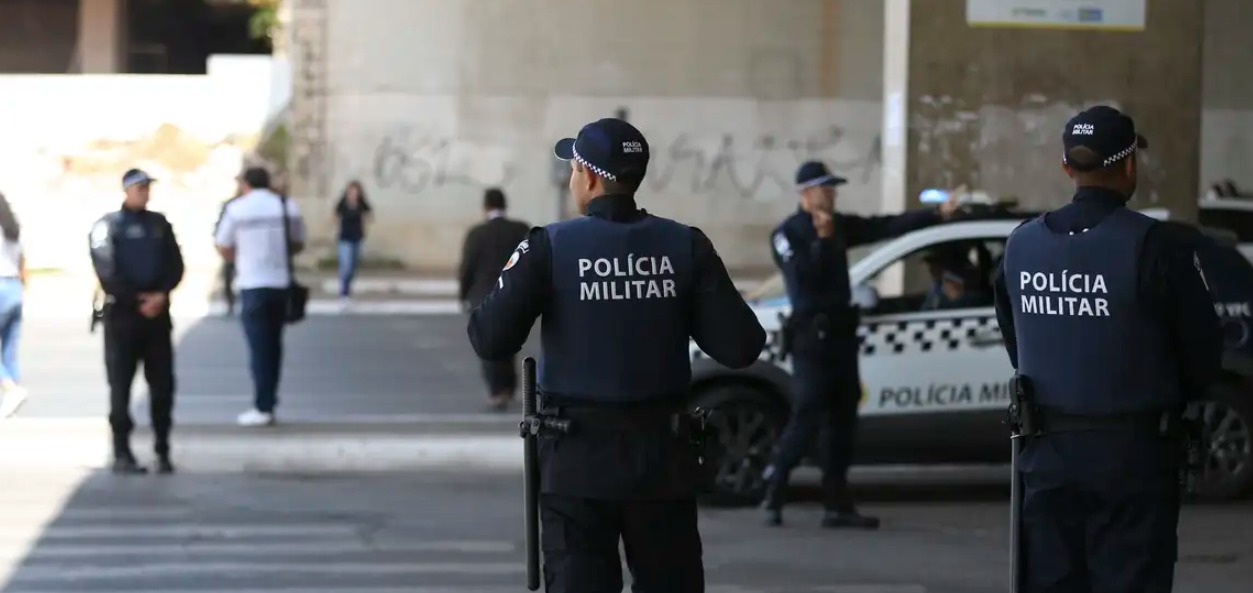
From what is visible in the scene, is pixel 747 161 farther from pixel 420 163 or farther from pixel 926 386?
pixel 926 386

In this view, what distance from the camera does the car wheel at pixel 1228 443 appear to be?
35.6ft

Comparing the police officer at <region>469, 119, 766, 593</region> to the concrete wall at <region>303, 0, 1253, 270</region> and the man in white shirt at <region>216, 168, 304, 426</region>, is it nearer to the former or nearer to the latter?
the man in white shirt at <region>216, 168, 304, 426</region>

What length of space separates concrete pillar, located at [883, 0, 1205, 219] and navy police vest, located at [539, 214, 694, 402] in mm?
11802

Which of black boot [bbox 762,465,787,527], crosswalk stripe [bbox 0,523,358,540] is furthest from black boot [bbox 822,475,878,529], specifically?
crosswalk stripe [bbox 0,523,358,540]

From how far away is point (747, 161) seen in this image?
113 ft

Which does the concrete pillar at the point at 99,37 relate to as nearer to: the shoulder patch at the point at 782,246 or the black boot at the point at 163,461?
the black boot at the point at 163,461

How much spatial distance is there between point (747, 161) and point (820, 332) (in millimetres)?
24943

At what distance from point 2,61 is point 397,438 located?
38.8 meters

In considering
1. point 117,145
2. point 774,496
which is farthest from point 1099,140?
point 117,145

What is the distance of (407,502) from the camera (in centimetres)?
1099

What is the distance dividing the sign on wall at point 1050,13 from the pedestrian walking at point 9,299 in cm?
812

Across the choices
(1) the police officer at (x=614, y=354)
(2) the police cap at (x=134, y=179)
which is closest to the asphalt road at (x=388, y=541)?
(2) the police cap at (x=134, y=179)

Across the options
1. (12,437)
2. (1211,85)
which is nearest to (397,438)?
(12,437)

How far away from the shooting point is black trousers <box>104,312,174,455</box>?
11562mm
